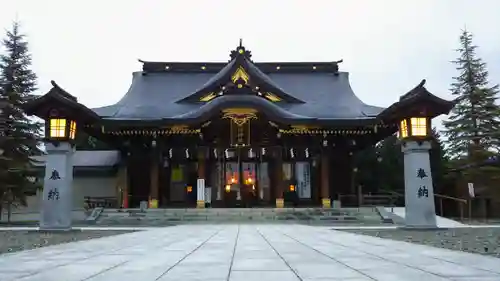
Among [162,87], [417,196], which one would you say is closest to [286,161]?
[162,87]

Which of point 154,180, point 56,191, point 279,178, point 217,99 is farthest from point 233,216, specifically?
point 56,191

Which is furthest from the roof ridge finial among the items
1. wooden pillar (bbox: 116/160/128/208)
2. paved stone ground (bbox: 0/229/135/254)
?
paved stone ground (bbox: 0/229/135/254)

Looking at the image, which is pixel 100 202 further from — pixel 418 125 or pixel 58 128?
pixel 418 125

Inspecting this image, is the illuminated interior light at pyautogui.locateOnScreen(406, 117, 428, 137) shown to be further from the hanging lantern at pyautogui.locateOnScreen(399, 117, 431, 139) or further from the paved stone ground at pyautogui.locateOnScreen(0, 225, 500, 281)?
the paved stone ground at pyautogui.locateOnScreen(0, 225, 500, 281)

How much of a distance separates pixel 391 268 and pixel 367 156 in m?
27.4

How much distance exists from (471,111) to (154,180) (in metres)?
20.3

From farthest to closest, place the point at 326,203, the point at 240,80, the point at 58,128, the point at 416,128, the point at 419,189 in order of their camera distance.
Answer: the point at 240,80 → the point at 326,203 → the point at 58,128 → the point at 416,128 → the point at 419,189

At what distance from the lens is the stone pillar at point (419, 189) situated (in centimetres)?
1227

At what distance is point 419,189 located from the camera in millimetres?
12359

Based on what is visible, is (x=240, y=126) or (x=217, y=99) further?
(x=240, y=126)

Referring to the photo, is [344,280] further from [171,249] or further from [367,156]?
[367,156]

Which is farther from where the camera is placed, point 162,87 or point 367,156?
point 367,156

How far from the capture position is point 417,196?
12.3m

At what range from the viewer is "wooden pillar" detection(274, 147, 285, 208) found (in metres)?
20.2
